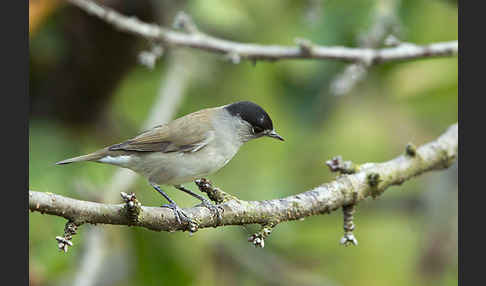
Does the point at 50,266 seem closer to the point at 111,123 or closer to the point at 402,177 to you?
the point at 111,123

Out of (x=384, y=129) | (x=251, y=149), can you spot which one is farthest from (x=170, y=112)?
(x=384, y=129)

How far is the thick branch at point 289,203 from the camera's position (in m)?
2.42

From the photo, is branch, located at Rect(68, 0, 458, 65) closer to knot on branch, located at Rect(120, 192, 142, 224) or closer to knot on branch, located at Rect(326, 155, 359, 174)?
knot on branch, located at Rect(326, 155, 359, 174)

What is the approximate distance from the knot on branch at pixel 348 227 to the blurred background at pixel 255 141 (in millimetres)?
1696

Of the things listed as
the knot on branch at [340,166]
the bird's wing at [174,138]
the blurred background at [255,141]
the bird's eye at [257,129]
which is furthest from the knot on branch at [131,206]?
the blurred background at [255,141]

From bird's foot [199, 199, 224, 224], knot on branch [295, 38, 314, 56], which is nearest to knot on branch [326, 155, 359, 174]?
bird's foot [199, 199, 224, 224]

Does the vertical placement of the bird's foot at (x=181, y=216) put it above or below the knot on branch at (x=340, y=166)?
below

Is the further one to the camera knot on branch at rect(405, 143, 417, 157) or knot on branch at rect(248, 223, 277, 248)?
knot on branch at rect(405, 143, 417, 157)

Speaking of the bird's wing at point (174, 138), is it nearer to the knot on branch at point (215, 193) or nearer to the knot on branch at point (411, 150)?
the knot on branch at point (215, 193)

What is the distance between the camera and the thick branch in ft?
7.95

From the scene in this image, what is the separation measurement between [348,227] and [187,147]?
4.48 ft

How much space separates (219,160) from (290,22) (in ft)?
8.20

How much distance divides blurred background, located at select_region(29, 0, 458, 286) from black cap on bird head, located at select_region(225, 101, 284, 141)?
Result: 80 centimetres

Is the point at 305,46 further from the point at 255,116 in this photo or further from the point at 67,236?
the point at 67,236
